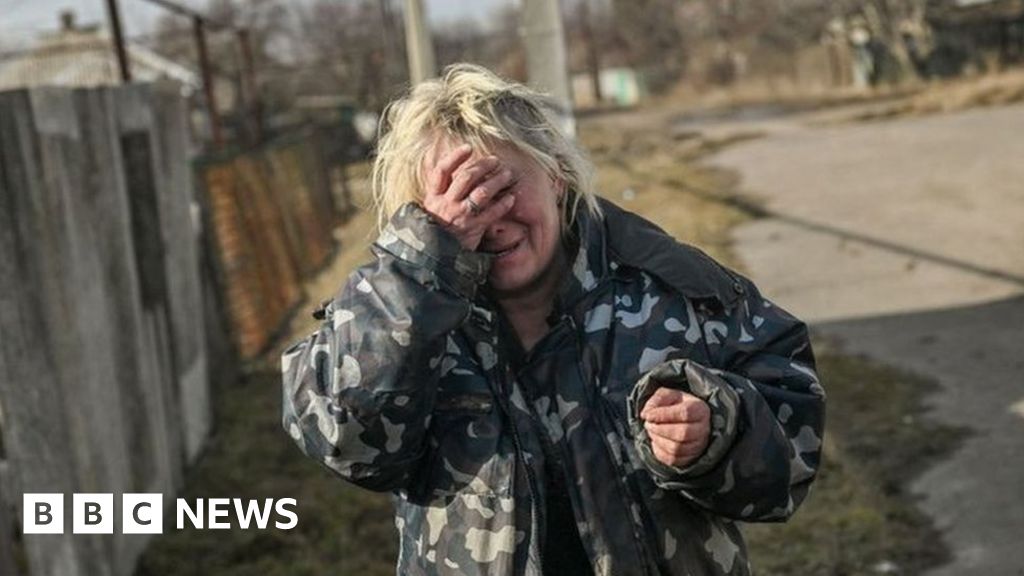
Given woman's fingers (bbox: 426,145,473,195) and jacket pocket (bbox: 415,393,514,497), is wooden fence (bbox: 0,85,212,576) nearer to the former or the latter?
jacket pocket (bbox: 415,393,514,497)

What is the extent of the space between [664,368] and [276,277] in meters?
9.47

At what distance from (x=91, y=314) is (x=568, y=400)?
334cm

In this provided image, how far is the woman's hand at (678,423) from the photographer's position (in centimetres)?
191

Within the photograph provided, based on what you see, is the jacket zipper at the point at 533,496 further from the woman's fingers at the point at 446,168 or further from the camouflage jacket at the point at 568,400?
the woman's fingers at the point at 446,168

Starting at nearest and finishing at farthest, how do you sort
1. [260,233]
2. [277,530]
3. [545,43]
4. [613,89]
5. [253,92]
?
1. [277,530]
2. [545,43]
3. [260,233]
4. [253,92]
5. [613,89]

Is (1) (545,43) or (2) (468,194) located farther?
(1) (545,43)

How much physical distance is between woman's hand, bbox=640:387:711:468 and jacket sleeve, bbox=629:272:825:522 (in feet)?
0.05

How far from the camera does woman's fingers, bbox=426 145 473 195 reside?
2.02 m

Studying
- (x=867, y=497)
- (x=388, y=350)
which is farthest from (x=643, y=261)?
(x=867, y=497)

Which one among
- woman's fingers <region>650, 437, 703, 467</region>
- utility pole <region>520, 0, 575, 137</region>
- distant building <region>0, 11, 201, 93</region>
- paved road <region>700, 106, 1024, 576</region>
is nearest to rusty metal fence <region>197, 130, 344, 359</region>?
utility pole <region>520, 0, 575, 137</region>

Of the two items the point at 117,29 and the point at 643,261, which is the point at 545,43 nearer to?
the point at 117,29

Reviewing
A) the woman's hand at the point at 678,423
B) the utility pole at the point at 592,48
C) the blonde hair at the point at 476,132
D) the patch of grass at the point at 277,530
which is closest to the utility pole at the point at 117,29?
the patch of grass at the point at 277,530

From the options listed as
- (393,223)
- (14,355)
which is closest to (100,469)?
(14,355)

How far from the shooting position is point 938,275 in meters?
9.21
